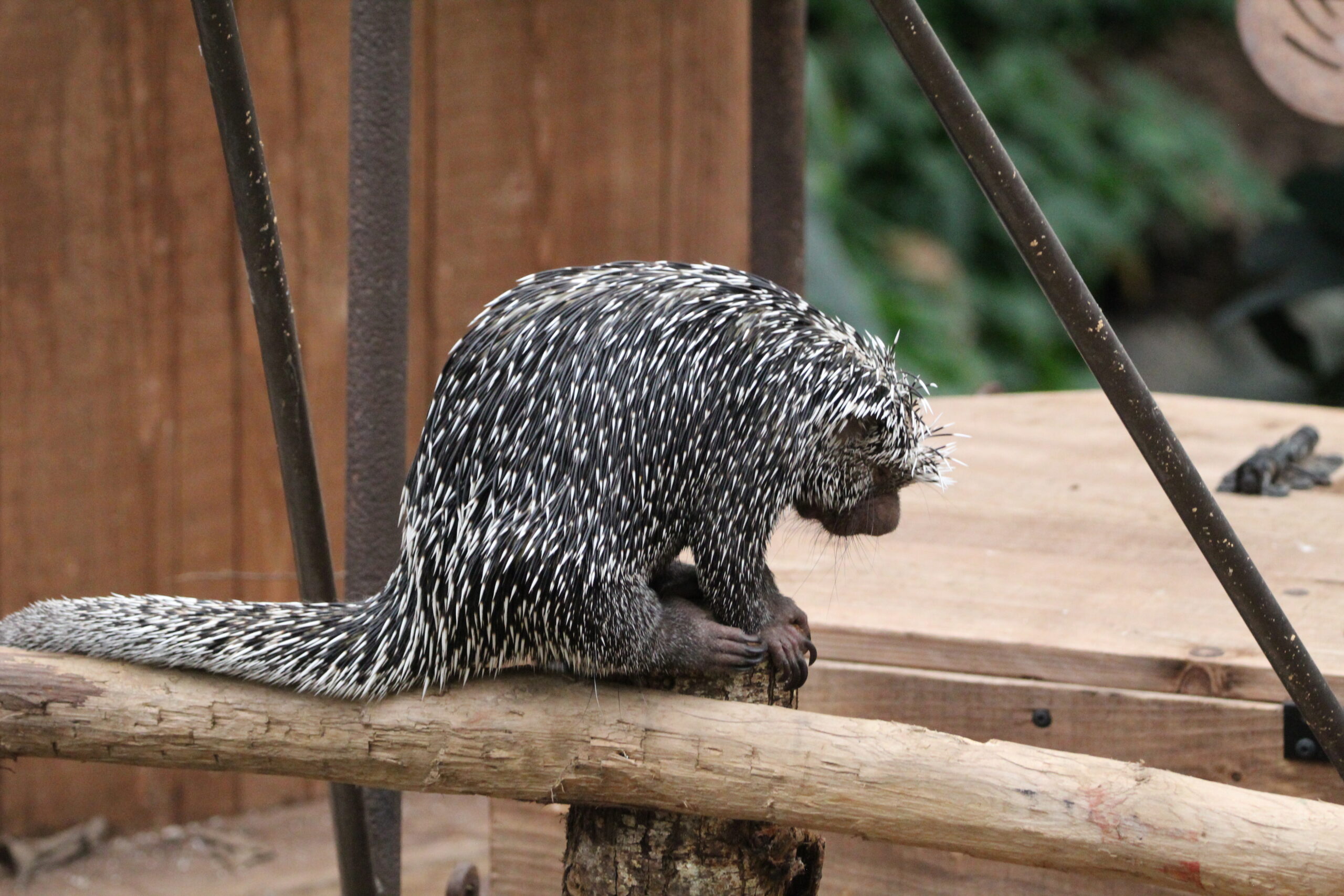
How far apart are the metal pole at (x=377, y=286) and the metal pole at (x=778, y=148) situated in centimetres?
105

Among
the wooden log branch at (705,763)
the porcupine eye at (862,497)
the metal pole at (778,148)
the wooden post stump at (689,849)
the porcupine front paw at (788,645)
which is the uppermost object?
the metal pole at (778,148)

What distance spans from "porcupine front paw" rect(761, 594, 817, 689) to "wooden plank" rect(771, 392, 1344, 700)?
319mm

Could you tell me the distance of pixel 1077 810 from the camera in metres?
1.37

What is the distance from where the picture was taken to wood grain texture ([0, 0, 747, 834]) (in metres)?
2.88

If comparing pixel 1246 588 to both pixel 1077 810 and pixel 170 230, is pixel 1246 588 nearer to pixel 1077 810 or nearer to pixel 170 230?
pixel 1077 810

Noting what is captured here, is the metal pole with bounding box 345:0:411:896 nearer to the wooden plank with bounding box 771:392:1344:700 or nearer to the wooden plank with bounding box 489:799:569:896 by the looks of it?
the wooden plank with bounding box 489:799:569:896

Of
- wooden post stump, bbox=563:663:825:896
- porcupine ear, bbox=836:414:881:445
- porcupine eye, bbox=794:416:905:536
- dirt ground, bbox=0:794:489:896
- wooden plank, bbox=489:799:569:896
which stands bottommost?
dirt ground, bbox=0:794:489:896

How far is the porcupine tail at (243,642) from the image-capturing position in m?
1.47

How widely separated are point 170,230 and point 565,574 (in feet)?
6.37

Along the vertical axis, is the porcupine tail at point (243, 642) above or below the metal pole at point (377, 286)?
below

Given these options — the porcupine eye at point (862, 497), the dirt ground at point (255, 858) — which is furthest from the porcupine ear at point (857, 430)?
the dirt ground at point (255, 858)

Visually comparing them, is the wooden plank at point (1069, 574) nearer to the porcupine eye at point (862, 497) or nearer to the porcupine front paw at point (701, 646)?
the porcupine eye at point (862, 497)

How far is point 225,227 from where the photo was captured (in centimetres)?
308

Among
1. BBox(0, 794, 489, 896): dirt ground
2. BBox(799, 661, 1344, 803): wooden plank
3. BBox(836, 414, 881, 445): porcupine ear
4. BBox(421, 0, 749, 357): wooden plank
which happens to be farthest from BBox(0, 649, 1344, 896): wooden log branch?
BBox(421, 0, 749, 357): wooden plank
